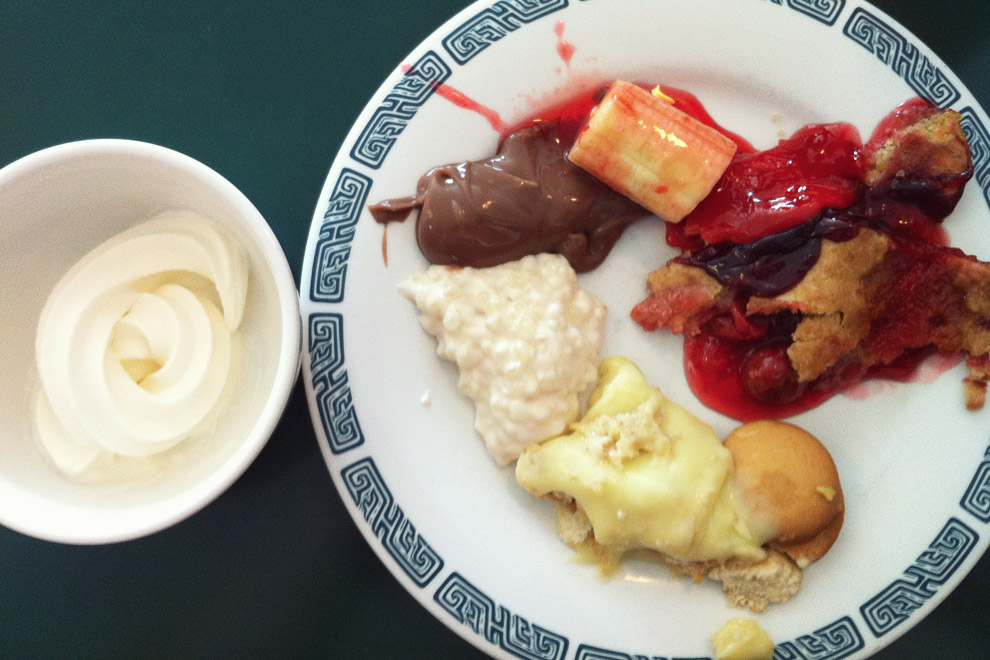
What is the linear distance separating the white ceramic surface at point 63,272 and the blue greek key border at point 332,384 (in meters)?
0.25

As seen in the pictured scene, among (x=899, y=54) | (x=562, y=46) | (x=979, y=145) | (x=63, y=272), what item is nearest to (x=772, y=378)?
(x=979, y=145)

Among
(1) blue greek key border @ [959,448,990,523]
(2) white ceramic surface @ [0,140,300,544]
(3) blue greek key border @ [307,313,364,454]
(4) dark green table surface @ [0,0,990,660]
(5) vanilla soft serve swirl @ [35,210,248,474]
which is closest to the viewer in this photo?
(2) white ceramic surface @ [0,140,300,544]

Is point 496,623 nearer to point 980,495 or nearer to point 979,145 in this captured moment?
point 980,495

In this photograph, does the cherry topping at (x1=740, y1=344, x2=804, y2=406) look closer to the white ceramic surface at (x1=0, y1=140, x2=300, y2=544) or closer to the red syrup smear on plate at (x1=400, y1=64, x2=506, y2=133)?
the red syrup smear on plate at (x1=400, y1=64, x2=506, y2=133)

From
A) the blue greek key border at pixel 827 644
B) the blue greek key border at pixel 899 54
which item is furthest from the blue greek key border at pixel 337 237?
the blue greek key border at pixel 827 644

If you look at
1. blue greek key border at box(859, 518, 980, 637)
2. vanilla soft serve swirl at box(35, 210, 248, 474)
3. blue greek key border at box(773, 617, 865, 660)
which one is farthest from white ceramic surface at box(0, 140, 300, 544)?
blue greek key border at box(859, 518, 980, 637)

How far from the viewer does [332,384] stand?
198 cm

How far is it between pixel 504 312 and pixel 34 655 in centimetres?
195

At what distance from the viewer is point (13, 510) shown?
4.98 ft

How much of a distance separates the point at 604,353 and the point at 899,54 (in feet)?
4.37

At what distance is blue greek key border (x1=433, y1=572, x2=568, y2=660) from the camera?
1.99 meters

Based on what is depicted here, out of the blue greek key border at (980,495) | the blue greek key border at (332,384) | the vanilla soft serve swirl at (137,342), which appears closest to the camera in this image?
the vanilla soft serve swirl at (137,342)

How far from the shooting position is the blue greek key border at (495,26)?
205 cm

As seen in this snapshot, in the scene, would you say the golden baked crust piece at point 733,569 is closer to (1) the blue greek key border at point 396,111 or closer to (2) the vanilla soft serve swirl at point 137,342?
(2) the vanilla soft serve swirl at point 137,342
